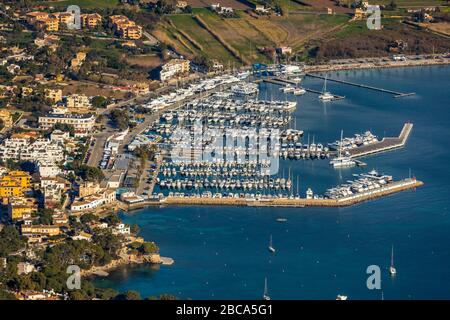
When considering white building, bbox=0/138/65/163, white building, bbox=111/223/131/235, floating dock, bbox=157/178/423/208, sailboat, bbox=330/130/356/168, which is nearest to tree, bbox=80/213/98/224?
white building, bbox=111/223/131/235

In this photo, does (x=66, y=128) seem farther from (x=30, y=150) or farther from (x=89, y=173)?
(x=89, y=173)

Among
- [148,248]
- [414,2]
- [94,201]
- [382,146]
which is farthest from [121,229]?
[414,2]

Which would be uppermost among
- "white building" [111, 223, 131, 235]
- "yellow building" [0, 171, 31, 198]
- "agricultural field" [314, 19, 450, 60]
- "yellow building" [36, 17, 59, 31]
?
"yellow building" [36, 17, 59, 31]

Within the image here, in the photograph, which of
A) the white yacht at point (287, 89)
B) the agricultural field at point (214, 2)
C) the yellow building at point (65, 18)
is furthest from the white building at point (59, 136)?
the agricultural field at point (214, 2)

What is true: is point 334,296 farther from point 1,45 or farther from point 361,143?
point 1,45

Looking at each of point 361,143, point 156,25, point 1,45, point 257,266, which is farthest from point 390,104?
point 257,266

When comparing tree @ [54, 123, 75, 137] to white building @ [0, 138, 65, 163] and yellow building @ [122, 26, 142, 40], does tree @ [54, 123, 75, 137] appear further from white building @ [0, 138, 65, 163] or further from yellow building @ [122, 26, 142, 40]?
yellow building @ [122, 26, 142, 40]
